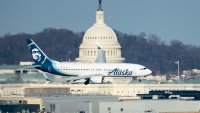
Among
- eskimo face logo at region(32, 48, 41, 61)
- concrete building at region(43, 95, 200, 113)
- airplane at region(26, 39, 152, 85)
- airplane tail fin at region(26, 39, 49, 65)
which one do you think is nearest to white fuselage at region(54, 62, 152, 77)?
airplane at region(26, 39, 152, 85)

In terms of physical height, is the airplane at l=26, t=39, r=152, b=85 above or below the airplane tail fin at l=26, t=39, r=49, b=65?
below

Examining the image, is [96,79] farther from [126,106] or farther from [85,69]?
[126,106]

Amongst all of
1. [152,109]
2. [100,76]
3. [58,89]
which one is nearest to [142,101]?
[152,109]

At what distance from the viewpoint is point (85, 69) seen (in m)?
165

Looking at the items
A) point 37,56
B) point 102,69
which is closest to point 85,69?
point 102,69

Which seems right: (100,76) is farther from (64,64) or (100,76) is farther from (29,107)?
(29,107)

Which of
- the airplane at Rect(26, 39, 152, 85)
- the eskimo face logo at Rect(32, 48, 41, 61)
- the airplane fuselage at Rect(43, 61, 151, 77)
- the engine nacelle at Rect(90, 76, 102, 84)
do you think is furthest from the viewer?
the eskimo face logo at Rect(32, 48, 41, 61)

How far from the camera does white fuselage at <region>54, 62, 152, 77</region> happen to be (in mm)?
163250

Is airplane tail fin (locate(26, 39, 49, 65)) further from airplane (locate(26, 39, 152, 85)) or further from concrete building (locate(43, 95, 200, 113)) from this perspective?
concrete building (locate(43, 95, 200, 113))

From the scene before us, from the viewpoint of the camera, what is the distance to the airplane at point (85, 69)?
535 feet

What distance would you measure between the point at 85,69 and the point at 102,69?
1.59 m

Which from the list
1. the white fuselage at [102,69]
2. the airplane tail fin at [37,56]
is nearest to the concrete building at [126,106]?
the white fuselage at [102,69]

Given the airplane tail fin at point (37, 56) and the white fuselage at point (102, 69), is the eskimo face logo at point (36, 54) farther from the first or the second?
the white fuselage at point (102, 69)

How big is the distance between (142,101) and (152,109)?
10.2ft
